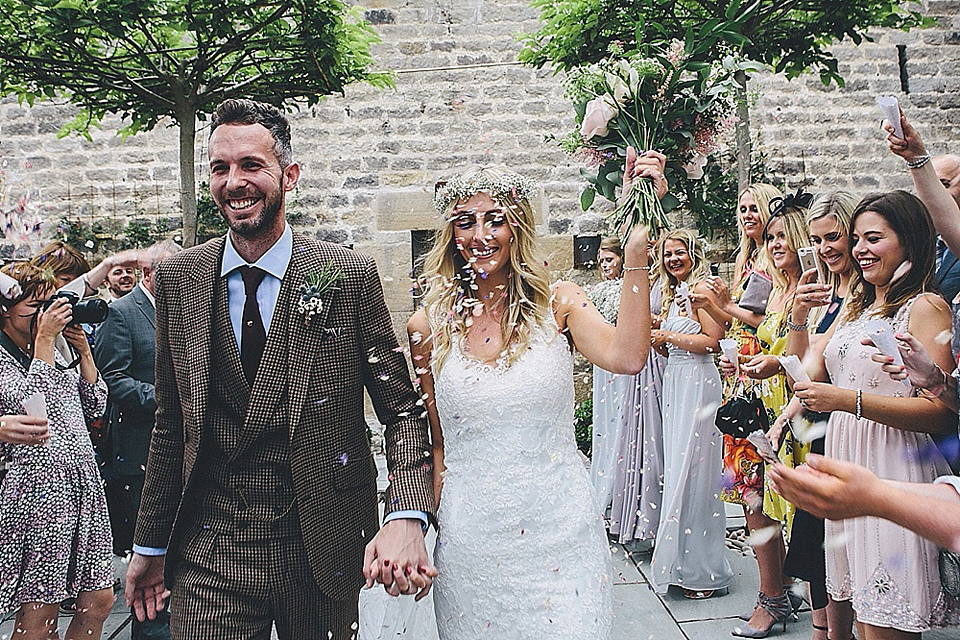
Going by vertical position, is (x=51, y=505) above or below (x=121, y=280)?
below

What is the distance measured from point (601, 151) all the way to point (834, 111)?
7012 mm

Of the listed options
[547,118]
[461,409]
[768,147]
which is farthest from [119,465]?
[768,147]

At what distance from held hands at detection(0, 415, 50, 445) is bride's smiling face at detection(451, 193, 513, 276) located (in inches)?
69.3

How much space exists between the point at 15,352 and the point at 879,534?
3.45 metres

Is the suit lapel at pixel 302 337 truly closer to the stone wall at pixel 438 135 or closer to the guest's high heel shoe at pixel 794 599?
the guest's high heel shoe at pixel 794 599

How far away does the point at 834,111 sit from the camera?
8711 mm

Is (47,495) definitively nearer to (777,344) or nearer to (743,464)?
(743,464)

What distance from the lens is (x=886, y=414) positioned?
2.77 metres

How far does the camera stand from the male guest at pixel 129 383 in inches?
149

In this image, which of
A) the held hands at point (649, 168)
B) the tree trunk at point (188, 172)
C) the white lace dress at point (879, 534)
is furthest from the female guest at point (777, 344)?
the tree trunk at point (188, 172)

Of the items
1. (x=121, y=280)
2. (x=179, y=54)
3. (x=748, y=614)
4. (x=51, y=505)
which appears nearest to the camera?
(x=51, y=505)

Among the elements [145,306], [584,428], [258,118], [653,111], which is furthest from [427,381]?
[584,428]

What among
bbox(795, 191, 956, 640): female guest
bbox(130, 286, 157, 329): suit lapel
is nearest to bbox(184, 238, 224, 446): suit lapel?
bbox(130, 286, 157, 329): suit lapel

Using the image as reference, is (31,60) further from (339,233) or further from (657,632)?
(657,632)
